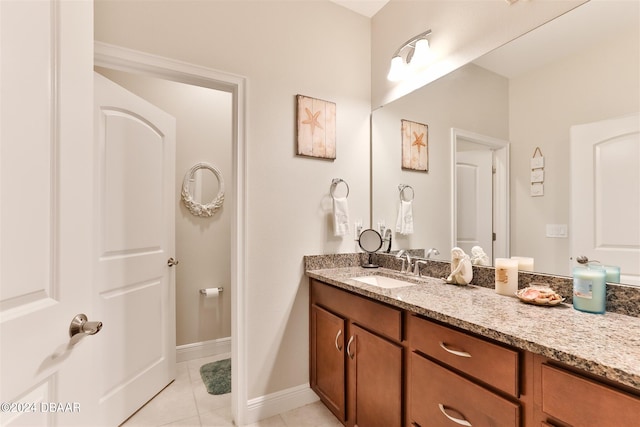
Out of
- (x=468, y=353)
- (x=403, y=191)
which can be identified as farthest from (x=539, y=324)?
(x=403, y=191)

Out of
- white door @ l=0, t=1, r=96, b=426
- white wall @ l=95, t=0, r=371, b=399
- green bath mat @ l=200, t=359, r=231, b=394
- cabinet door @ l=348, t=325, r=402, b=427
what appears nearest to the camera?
white door @ l=0, t=1, r=96, b=426

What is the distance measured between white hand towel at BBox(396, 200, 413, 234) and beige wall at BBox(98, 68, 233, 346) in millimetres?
1530

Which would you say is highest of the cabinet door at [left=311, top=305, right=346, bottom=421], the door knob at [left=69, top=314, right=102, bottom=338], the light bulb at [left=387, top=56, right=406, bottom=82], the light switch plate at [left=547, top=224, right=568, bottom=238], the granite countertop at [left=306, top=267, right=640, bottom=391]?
the light bulb at [left=387, top=56, right=406, bottom=82]

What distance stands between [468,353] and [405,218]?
1198 millimetres

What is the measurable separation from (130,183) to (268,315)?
116 cm

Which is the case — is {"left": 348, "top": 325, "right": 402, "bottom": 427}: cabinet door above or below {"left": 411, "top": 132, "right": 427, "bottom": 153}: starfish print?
below

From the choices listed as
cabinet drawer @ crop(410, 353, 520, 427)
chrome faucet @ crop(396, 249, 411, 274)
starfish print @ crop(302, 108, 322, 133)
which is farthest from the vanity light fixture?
cabinet drawer @ crop(410, 353, 520, 427)

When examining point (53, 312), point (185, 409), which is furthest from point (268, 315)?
point (53, 312)

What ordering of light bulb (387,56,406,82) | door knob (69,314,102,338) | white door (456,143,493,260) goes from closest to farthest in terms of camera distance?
1. door knob (69,314,102,338)
2. white door (456,143,493,260)
3. light bulb (387,56,406,82)

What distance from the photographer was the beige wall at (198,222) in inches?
101

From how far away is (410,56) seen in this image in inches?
75.9

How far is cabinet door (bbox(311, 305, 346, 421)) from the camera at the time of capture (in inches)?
65.0

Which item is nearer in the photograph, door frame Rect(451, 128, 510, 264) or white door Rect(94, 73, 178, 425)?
door frame Rect(451, 128, 510, 264)

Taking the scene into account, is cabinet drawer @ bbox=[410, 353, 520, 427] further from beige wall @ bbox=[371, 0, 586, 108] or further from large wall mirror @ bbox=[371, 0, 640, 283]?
beige wall @ bbox=[371, 0, 586, 108]
